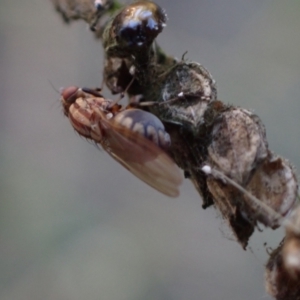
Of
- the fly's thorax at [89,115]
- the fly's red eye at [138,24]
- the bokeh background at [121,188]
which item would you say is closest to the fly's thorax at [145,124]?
the fly's thorax at [89,115]

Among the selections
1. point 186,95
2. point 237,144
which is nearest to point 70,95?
point 186,95

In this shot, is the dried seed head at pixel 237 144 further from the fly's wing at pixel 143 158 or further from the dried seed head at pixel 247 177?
the fly's wing at pixel 143 158

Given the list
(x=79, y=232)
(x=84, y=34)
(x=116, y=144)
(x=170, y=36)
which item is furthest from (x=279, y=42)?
(x=116, y=144)

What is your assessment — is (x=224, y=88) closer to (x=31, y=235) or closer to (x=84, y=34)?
(x=84, y=34)

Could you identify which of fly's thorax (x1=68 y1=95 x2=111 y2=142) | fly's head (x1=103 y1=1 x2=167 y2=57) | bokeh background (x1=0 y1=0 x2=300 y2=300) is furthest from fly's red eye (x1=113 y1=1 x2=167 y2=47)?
bokeh background (x1=0 y1=0 x2=300 y2=300)

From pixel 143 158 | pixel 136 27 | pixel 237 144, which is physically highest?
pixel 136 27

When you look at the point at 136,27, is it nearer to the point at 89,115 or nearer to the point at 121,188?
the point at 89,115

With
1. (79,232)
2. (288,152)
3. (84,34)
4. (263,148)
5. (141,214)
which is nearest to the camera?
(263,148)
